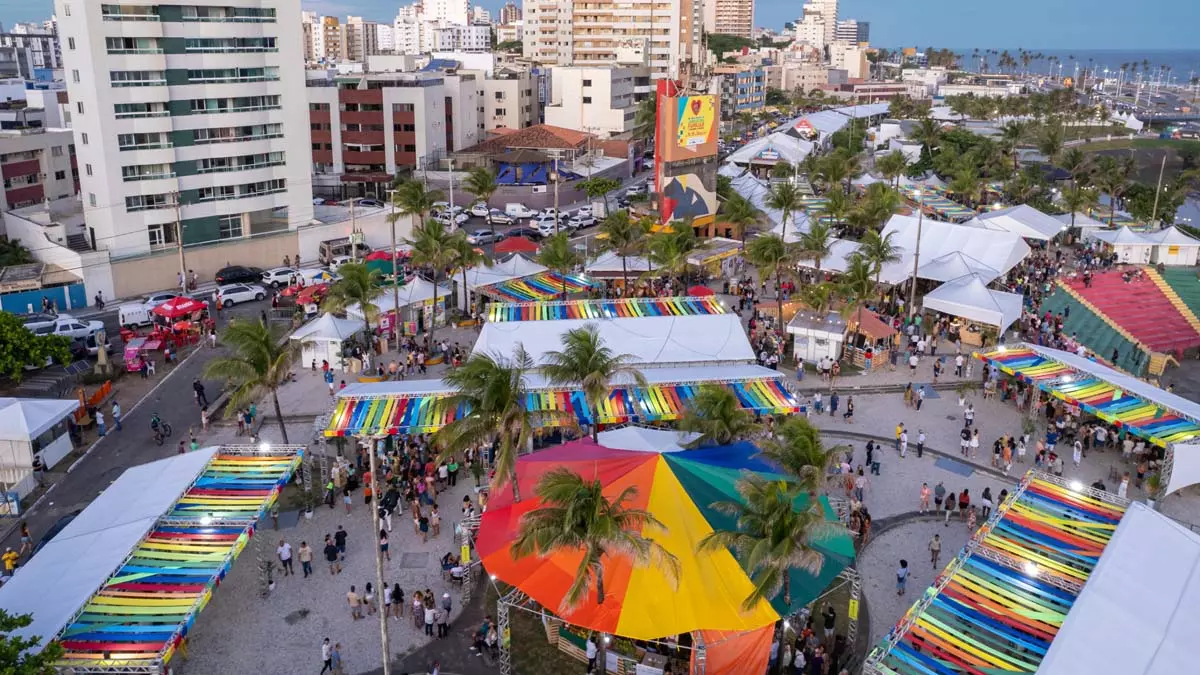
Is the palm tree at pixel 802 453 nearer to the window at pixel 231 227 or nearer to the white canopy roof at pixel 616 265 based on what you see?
the white canopy roof at pixel 616 265

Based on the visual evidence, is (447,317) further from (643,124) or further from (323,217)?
(643,124)

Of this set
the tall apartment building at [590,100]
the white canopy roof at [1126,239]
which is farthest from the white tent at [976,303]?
the tall apartment building at [590,100]

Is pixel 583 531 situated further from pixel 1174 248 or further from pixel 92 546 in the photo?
pixel 1174 248

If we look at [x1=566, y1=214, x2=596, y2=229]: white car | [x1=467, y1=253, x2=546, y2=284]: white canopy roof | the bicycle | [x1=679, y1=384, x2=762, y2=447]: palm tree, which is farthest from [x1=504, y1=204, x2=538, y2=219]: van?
[x1=679, y1=384, x2=762, y2=447]: palm tree

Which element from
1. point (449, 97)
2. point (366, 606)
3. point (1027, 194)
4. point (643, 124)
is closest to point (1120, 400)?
point (366, 606)

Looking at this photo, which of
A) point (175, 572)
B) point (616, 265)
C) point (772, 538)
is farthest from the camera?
point (616, 265)

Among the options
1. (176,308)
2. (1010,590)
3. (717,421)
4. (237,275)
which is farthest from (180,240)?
(1010,590)
